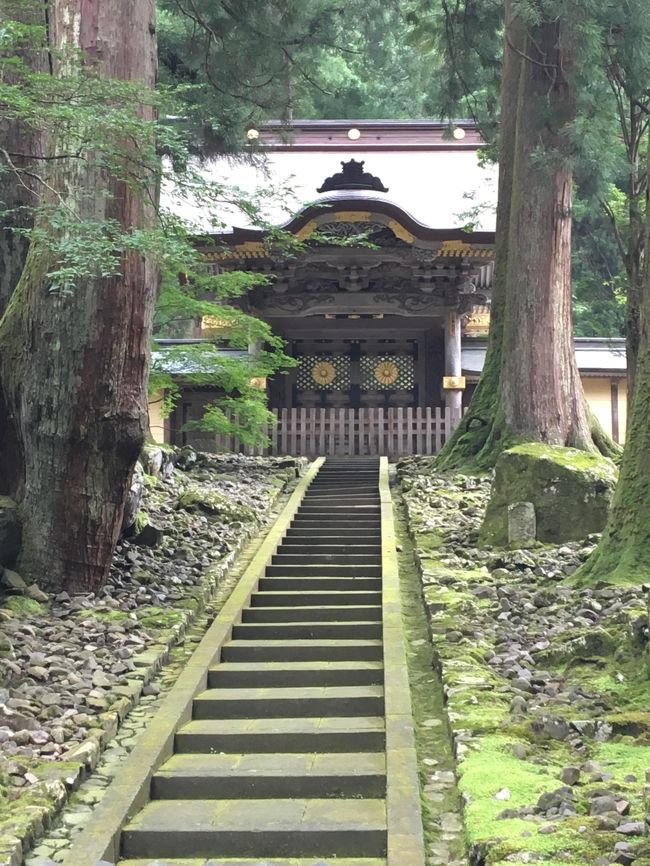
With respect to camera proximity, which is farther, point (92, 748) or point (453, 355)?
point (453, 355)

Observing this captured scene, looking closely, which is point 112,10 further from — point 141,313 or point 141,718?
point 141,718

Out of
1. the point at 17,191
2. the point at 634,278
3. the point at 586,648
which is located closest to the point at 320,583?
the point at 586,648

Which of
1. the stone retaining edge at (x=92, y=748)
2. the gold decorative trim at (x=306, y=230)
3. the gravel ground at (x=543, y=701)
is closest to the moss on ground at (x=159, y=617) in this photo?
the stone retaining edge at (x=92, y=748)

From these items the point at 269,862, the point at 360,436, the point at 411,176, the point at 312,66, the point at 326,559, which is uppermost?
the point at 411,176

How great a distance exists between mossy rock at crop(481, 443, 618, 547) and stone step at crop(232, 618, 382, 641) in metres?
2.00

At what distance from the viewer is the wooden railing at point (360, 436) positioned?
15.1 meters

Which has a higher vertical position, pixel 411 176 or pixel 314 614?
pixel 411 176

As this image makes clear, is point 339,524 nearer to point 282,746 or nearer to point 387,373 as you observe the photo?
point 282,746

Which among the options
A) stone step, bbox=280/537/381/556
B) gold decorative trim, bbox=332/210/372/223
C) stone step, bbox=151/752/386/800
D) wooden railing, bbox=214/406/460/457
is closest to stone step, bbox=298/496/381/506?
stone step, bbox=280/537/381/556

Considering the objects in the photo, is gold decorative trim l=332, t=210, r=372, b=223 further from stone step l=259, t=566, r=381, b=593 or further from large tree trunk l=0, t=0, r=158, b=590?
stone step l=259, t=566, r=381, b=593

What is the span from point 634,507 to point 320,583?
281 cm

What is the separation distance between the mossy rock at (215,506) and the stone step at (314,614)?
2.73 m

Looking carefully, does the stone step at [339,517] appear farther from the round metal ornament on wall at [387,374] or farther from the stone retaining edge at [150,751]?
the round metal ornament on wall at [387,374]

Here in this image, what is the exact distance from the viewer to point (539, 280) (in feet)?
34.4
